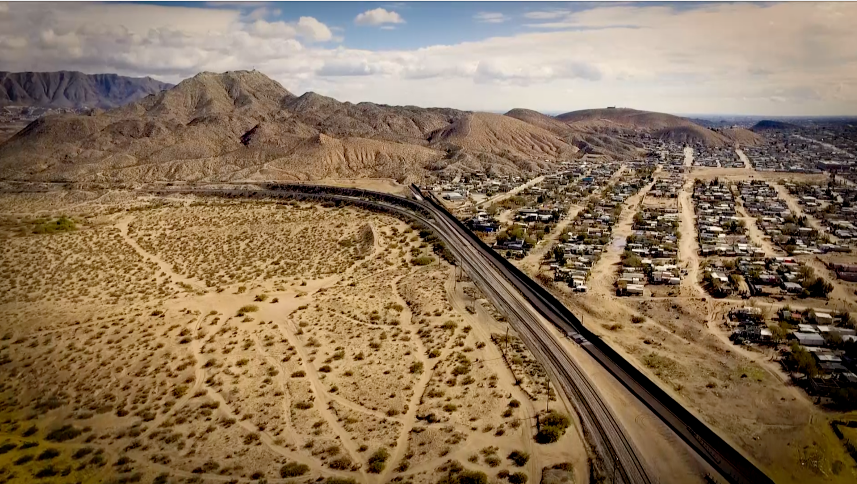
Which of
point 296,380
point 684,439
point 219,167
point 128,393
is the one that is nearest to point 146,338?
point 128,393

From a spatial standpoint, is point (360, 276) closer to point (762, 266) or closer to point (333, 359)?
point (333, 359)

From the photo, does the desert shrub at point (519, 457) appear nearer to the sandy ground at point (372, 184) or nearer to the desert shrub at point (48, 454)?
the desert shrub at point (48, 454)

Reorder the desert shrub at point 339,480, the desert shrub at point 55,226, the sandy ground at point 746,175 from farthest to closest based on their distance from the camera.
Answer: the sandy ground at point 746,175, the desert shrub at point 55,226, the desert shrub at point 339,480

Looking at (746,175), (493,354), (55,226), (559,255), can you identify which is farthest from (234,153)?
(746,175)

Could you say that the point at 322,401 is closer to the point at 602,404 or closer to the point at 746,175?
the point at 602,404

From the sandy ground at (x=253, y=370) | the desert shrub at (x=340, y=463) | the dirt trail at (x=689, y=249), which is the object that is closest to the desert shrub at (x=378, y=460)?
the sandy ground at (x=253, y=370)

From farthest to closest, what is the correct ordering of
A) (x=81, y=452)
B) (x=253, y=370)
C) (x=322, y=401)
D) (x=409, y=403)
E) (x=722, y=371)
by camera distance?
1. (x=722, y=371)
2. (x=253, y=370)
3. (x=322, y=401)
4. (x=409, y=403)
5. (x=81, y=452)
